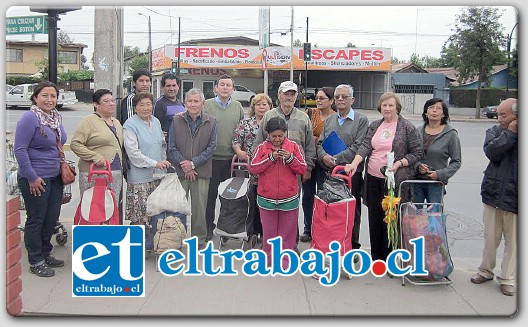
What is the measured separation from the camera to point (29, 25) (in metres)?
4.68

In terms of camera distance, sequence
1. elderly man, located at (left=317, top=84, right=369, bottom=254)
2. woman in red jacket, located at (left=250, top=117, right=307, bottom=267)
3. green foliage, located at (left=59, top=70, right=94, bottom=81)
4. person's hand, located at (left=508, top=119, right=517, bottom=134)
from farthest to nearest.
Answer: green foliage, located at (left=59, top=70, right=94, bottom=81) < elderly man, located at (left=317, top=84, right=369, bottom=254) < woman in red jacket, located at (left=250, top=117, right=307, bottom=267) < person's hand, located at (left=508, top=119, right=517, bottom=134)

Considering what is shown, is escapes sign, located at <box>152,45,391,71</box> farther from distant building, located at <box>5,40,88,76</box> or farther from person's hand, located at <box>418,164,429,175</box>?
person's hand, located at <box>418,164,429,175</box>

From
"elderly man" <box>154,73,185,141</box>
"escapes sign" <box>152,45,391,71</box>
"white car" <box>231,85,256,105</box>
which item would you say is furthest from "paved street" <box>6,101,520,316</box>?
"white car" <box>231,85,256,105</box>

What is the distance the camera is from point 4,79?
364 centimetres

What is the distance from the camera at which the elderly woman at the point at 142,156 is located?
471cm

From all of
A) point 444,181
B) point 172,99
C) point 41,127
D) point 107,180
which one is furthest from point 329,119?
point 41,127

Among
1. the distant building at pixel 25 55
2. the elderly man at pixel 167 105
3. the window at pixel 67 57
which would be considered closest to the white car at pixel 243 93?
the window at pixel 67 57

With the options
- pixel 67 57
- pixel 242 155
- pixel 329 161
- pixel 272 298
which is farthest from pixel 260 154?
pixel 67 57

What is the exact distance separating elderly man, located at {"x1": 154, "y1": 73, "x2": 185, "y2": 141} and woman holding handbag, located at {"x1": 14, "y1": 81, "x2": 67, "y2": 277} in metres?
1.12

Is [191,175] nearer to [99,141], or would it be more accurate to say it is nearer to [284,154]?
[99,141]

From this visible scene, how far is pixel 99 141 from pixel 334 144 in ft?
6.95

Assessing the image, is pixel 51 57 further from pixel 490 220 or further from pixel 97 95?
pixel 490 220

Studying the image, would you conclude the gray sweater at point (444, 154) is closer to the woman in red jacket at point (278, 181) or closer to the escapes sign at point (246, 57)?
the woman in red jacket at point (278, 181)

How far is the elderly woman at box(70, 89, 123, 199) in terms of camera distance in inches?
178
